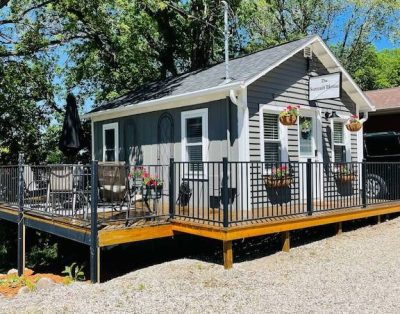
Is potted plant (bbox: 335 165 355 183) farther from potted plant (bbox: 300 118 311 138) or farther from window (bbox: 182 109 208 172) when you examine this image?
window (bbox: 182 109 208 172)

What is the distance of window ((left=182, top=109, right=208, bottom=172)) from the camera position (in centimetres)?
967

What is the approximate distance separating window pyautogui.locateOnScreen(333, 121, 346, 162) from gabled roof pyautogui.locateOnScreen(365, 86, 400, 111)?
436 centimetres

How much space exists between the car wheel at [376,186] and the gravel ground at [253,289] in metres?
2.87

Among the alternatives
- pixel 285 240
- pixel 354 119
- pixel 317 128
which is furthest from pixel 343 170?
pixel 285 240

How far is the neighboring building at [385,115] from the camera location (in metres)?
15.2

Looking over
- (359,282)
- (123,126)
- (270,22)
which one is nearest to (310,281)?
(359,282)

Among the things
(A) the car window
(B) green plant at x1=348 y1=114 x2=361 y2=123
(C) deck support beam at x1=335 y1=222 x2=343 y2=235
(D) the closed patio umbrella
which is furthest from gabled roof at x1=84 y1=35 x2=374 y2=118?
(C) deck support beam at x1=335 y1=222 x2=343 y2=235

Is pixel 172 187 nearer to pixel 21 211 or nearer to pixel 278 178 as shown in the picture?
pixel 278 178

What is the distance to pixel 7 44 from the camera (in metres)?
14.9

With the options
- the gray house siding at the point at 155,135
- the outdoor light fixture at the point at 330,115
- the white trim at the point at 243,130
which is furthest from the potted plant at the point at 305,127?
the gray house siding at the point at 155,135

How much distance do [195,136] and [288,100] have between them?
2.36 metres

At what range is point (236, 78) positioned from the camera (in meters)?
9.30

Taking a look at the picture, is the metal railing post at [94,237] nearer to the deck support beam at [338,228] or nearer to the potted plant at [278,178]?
the potted plant at [278,178]

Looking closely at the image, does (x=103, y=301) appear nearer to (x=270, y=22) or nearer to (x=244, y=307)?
(x=244, y=307)
